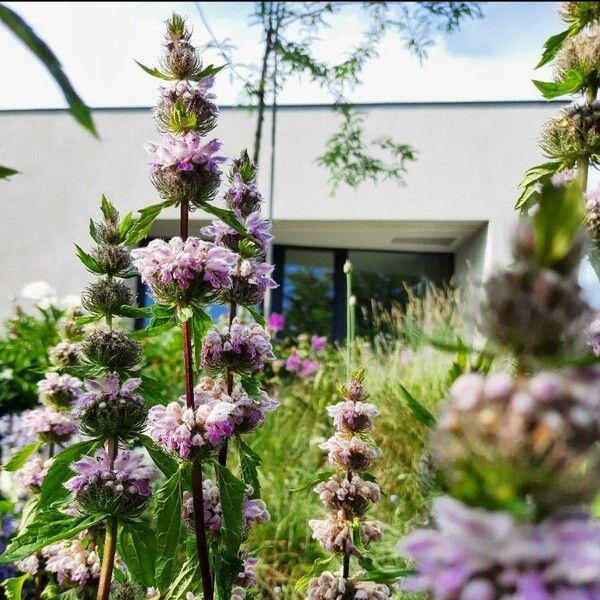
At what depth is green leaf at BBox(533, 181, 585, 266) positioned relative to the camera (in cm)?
50

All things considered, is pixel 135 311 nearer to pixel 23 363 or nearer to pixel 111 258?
pixel 111 258

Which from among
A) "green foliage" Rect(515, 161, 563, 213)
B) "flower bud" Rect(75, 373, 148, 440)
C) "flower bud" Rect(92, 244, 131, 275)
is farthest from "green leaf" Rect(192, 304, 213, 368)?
"green foliage" Rect(515, 161, 563, 213)

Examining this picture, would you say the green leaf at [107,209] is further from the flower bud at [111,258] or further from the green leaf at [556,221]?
the green leaf at [556,221]

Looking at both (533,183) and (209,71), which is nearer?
(533,183)

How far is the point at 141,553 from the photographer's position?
57.2 inches

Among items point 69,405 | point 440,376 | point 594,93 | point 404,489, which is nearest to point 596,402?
point 594,93

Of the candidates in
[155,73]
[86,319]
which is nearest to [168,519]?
[86,319]

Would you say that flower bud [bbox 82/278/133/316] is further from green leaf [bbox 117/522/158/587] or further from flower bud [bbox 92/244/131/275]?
green leaf [bbox 117/522/158/587]

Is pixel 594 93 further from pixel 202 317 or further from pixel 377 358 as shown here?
pixel 377 358

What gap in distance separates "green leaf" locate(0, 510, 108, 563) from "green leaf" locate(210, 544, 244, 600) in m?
0.23

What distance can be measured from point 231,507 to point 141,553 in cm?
23

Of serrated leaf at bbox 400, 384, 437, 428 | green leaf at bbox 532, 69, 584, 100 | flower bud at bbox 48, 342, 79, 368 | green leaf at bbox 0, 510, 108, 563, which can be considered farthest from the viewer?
flower bud at bbox 48, 342, 79, 368

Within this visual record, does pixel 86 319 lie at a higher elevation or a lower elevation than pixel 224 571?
higher

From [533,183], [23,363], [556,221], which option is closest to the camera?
[556,221]
